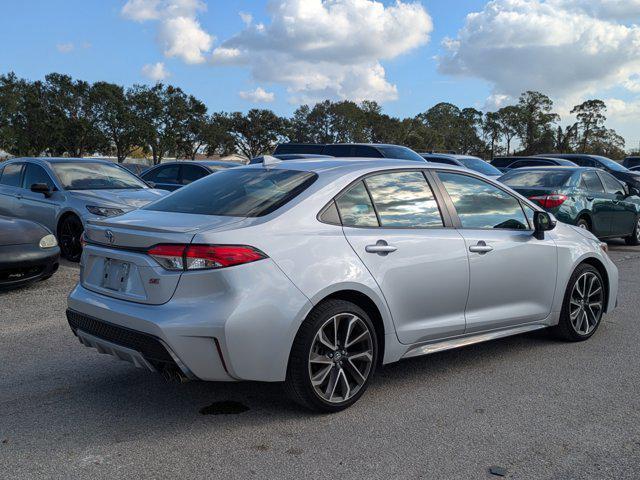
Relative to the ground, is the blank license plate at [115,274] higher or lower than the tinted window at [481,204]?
lower

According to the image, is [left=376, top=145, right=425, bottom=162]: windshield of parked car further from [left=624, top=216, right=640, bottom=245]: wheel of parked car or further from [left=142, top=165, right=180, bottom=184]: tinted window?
[left=624, top=216, right=640, bottom=245]: wheel of parked car

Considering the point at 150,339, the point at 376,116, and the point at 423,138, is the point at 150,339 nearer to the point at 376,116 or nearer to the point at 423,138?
the point at 376,116

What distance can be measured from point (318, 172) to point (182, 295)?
4.23 feet

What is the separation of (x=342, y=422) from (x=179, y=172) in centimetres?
1214

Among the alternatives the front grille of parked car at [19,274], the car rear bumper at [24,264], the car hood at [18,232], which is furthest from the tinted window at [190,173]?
the front grille of parked car at [19,274]

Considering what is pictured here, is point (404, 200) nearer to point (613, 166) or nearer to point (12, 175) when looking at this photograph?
point (12, 175)

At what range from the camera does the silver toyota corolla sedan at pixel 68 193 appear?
946 centimetres

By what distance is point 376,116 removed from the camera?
78.0m

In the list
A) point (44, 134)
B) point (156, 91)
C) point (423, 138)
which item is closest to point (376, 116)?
point (423, 138)

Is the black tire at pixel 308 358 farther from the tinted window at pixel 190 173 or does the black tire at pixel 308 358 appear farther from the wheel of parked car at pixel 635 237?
the tinted window at pixel 190 173

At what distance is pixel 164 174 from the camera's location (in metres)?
15.6

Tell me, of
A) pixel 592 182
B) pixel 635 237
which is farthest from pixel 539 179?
pixel 635 237

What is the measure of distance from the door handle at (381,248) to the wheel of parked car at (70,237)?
256 inches

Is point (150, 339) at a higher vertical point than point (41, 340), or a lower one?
higher
